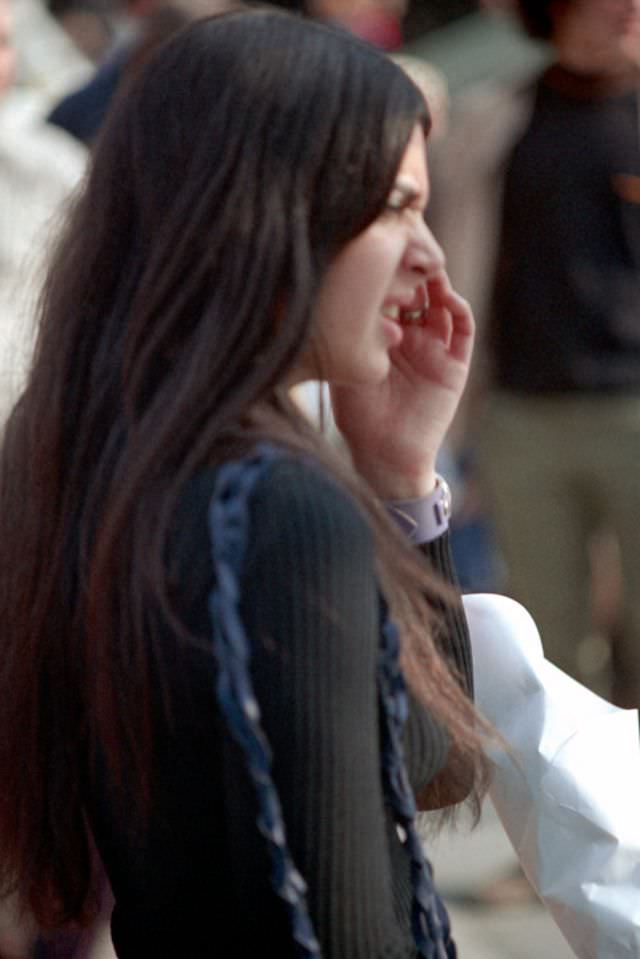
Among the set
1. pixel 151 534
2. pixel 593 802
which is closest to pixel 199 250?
pixel 151 534

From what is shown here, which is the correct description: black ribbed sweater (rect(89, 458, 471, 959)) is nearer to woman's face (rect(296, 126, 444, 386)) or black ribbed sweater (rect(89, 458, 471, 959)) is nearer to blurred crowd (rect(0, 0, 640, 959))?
woman's face (rect(296, 126, 444, 386))

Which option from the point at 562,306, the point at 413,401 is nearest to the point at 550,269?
the point at 562,306

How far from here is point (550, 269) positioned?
3.99 metres

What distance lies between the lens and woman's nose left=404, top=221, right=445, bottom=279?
169 cm

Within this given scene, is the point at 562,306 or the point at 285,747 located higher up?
the point at 285,747

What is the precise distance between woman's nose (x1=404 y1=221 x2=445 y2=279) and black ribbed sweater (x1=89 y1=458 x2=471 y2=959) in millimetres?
315

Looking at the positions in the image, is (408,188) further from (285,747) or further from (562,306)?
(562,306)

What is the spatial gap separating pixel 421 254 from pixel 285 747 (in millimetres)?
527

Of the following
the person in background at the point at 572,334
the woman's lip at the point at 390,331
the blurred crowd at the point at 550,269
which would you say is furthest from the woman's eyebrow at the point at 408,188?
the person in background at the point at 572,334

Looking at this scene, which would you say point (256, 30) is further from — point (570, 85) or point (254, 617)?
point (570, 85)

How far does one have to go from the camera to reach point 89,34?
346 inches

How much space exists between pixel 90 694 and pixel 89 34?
768cm

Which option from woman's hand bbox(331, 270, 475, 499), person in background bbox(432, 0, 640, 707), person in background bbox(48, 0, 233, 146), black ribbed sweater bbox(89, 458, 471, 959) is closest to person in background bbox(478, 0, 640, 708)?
person in background bbox(432, 0, 640, 707)

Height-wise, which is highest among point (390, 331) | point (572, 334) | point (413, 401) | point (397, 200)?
point (397, 200)
